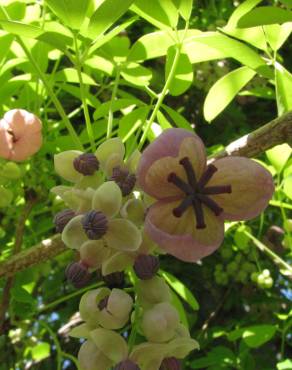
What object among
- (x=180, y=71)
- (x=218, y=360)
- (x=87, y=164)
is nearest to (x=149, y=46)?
(x=180, y=71)

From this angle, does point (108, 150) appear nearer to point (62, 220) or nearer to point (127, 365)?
point (62, 220)

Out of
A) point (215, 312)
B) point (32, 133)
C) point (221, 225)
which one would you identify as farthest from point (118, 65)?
point (215, 312)

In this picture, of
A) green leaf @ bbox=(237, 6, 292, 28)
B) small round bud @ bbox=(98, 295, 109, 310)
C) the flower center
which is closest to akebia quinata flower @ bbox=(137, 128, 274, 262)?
the flower center

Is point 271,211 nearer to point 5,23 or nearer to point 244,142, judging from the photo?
point 244,142

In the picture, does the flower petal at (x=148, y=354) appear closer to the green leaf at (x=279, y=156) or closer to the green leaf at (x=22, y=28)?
the green leaf at (x=22, y=28)

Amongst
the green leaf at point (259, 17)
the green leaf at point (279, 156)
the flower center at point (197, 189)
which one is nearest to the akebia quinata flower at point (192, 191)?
the flower center at point (197, 189)

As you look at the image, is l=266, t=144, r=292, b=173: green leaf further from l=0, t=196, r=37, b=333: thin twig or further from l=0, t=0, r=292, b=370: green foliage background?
l=0, t=196, r=37, b=333: thin twig
